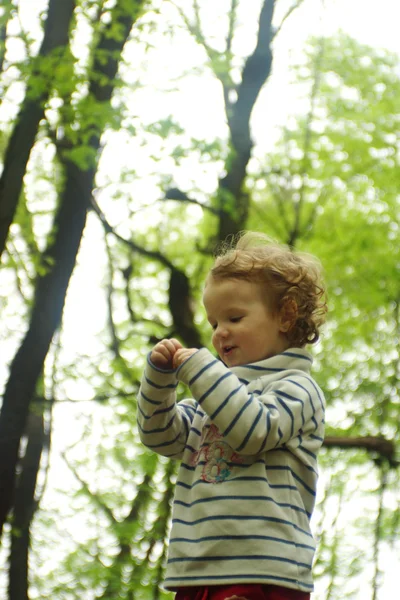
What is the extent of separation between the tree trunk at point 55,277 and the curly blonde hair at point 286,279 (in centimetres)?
382

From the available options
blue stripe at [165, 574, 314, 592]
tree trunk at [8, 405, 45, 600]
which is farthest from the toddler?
tree trunk at [8, 405, 45, 600]

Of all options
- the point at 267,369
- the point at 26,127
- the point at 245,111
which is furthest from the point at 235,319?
the point at 245,111

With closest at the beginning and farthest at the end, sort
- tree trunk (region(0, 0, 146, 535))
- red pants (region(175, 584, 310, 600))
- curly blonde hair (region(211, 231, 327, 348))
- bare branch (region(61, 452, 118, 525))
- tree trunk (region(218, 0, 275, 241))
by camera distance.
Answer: red pants (region(175, 584, 310, 600))
curly blonde hair (region(211, 231, 327, 348))
tree trunk (region(0, 0, 146, 535))
tree trunk (region(218, 0, 275, 241))
bare branch (region(61, 452, 118, 525))

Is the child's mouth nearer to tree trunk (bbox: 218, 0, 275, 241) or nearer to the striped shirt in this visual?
the striped shirt

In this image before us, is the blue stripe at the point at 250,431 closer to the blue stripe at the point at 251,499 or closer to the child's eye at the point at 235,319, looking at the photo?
the blue stripe at the point at 251,499

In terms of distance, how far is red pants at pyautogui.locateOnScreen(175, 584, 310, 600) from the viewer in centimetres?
172

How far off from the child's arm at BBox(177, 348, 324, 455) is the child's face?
17 centimetres

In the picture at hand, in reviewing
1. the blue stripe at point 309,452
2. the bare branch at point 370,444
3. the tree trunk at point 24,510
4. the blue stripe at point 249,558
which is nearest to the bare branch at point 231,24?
the tree trunk at point 24,510

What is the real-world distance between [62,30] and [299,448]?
4.17 metres

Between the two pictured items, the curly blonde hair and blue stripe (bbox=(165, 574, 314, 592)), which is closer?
blue stripe (bbox=(165, 574, 314, 592))

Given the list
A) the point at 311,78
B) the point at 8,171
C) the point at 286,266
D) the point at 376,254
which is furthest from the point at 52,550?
the point at 286,266

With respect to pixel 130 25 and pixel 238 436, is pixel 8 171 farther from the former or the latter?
pixel 238 436

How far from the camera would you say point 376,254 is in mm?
10938

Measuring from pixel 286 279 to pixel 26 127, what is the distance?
334 cm
